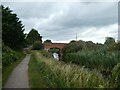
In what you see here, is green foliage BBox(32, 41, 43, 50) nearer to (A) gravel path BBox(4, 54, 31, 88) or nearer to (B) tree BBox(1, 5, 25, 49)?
(B) tree BBox(1, 5, 25, 49)

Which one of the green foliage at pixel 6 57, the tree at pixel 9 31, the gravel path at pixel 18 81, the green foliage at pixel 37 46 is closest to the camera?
the gravel path at pixel 18 81

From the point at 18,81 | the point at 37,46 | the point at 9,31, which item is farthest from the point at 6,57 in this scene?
the point at 37,46

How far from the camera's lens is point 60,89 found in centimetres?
1215

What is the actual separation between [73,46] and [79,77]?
167 ft

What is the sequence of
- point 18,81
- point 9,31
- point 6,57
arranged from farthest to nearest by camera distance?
point 9,31
point 6,57
point 18,81

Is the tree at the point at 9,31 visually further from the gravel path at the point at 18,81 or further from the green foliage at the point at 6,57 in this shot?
the gravel path at the point at 18,81

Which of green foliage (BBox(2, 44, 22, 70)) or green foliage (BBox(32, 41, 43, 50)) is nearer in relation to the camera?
green foliage (BBox(2, 44, 22, 70))

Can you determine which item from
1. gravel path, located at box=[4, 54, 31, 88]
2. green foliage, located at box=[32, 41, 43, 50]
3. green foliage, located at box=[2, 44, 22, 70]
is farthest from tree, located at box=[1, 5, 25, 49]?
green foliage, located at box=[32, 41, 43, 50]

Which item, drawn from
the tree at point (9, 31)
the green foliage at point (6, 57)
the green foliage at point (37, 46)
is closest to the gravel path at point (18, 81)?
the green foliage at point (6, 57)

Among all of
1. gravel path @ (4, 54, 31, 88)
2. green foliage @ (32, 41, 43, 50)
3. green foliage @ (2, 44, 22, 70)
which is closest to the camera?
gravel path @ (4, 54, 31, 88)

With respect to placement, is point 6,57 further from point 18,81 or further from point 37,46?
point 37,46

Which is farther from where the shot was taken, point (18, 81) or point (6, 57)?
point (6, 57)

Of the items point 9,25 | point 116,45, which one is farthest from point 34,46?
point 116,45

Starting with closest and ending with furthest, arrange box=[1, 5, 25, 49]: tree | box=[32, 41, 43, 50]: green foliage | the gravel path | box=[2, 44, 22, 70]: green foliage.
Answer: the gravel path
box=[2, 44, 22, 70]: green foliage
box=[1, 5, 25, 49]: tree
box=[32, 41, 43, 50]: green foliage
